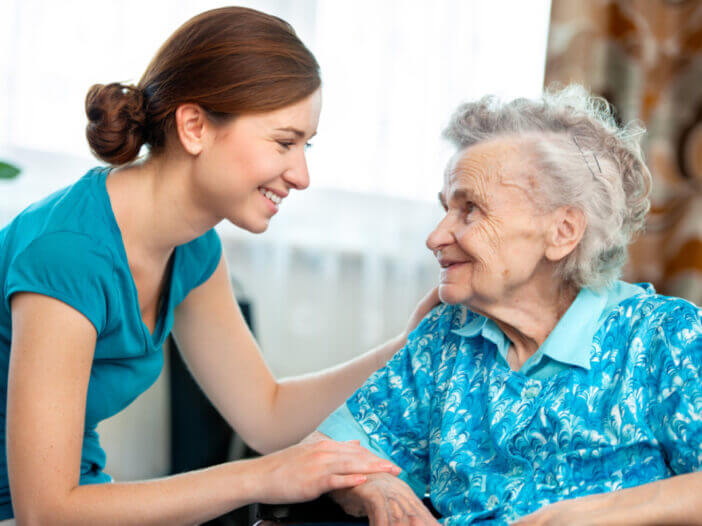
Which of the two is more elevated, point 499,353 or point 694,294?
point 499,353

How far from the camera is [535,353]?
1295mm

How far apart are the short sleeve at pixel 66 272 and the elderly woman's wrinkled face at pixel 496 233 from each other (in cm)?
58

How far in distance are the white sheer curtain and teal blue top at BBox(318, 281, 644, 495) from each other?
1148 mm

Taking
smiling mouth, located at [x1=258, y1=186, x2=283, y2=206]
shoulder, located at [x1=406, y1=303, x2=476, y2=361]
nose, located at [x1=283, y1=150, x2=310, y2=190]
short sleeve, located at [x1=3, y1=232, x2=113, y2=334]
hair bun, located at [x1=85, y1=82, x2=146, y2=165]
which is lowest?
shoulder, located at [x1=406, y1=303, x2=476, y2=361]

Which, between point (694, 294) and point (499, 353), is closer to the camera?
point (499, 353)

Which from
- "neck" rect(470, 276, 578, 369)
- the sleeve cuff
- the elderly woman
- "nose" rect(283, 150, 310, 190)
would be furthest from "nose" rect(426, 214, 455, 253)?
the sleeve cuff

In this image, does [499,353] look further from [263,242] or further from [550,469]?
[263,242]

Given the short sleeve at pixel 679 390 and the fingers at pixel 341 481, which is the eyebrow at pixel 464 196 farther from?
the fingers at pixel 341 481

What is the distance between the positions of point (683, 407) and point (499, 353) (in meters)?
0.35

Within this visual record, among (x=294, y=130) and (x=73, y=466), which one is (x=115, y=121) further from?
(x=73, y=466)

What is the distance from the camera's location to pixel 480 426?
50.8 inches

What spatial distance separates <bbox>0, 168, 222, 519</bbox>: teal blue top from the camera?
1168 mm

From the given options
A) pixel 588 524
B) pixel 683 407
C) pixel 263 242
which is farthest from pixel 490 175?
pixel 263 242

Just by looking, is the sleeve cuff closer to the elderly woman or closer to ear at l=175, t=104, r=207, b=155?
the elderly woman
